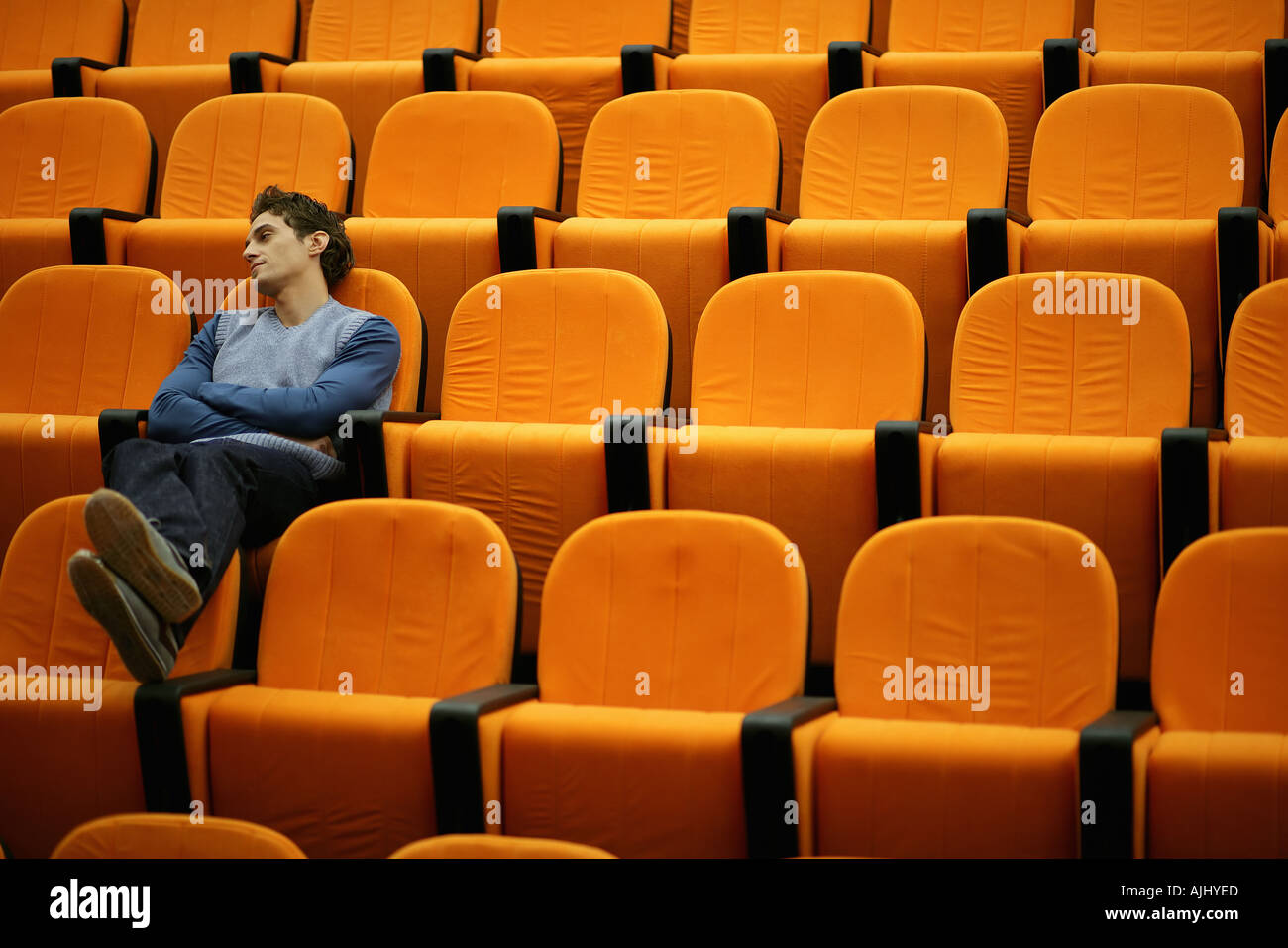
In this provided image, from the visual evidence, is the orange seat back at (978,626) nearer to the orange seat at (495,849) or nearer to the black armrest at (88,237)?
the orange seat at (495,849)

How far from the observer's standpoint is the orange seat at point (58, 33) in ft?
4.14

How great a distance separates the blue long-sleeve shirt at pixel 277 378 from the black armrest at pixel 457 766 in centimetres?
23

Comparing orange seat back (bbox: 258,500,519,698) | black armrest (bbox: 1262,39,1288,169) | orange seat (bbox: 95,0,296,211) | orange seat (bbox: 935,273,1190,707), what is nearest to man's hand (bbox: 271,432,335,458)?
orange seat back (bbox: 258,500,519,698)

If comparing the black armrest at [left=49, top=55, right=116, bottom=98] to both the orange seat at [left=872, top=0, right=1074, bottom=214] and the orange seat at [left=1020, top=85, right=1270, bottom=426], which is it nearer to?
the orange seat at [left=872, top=0, right=1074, bottom=214]

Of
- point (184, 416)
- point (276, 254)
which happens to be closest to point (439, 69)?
point (276, 254)

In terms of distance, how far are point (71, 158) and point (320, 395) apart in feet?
1.42

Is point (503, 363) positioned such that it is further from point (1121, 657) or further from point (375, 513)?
point (1121, 657)

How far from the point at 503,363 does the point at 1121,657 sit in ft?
1.21

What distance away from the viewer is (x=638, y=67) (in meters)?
1.09

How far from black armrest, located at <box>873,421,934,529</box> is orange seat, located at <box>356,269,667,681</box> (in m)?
0.12

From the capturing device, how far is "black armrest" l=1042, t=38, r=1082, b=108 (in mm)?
1023

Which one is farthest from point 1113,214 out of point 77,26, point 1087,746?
point 77,26

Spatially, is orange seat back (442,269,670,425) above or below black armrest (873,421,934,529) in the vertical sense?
above

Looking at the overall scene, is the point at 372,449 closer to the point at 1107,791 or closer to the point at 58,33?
the point at 1107,791
